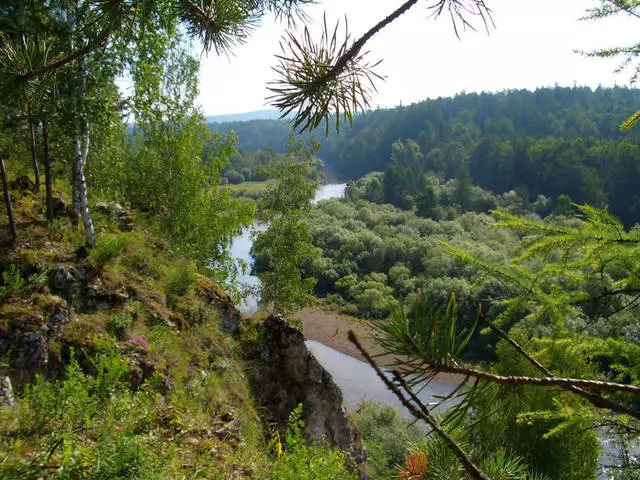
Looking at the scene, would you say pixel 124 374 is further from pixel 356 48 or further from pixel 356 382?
pixel 356 382

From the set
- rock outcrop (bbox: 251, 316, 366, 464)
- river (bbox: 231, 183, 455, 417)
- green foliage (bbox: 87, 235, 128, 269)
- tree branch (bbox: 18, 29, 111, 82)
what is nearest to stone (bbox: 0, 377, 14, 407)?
tree branch (bbox: 18, 29, 111, 82)

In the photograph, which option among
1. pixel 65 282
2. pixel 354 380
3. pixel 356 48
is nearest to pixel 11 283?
pixel 65 282

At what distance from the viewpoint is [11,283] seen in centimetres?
550

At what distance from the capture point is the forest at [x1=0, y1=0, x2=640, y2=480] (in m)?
1.67

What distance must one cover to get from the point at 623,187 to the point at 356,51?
64.8 meters

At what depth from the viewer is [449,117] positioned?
118 metres

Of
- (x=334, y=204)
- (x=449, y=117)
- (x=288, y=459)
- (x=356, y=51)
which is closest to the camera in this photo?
(x=356, y=51)

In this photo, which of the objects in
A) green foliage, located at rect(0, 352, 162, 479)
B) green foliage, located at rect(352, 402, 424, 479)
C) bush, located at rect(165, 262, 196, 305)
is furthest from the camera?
green foliage, located at rect(352, 402, 424, 479)

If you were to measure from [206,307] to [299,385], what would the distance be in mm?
2499

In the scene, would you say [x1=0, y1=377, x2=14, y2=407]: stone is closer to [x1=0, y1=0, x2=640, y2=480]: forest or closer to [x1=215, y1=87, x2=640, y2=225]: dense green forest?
[x1=0, y1=0, x2=640, y2=480]: forest

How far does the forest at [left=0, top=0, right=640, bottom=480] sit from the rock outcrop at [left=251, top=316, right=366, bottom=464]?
0.05 metres

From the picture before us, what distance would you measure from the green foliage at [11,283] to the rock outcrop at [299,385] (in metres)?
4.37

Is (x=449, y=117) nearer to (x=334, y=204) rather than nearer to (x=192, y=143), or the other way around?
(x=334, y=204)

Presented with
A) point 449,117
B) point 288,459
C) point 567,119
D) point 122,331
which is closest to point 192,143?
point 122,331
